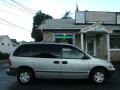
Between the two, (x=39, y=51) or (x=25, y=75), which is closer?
(x=25, y=75)

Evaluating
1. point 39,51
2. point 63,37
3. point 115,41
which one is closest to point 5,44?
point 63,37

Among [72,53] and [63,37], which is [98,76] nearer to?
[72,53]

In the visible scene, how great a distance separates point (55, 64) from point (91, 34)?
11.3 m

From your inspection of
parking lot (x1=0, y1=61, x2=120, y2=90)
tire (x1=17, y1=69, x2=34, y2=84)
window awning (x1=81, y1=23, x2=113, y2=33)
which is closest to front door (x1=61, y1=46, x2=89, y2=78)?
parking lot (x1=0, y1=61, x2=120, y2=90)

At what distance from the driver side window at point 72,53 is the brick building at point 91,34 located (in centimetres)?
893

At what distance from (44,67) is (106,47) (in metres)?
11.9

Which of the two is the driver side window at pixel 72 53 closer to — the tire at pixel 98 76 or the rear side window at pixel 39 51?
the rear side window at pixel 39 51

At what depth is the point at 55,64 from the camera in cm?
1166

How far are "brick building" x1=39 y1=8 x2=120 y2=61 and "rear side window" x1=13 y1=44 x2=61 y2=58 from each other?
9050mm

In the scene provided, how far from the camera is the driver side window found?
11.8 meters

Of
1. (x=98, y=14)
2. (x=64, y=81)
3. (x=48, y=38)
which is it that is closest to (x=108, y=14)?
(x=98, y=14)

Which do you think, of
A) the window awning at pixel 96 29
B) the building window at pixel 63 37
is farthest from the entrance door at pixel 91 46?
the window awning at pixel 96 29

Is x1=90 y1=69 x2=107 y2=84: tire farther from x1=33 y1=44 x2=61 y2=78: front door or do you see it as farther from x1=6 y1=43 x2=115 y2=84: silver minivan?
x1=33 y1=44 x2=61 y2=78: front door

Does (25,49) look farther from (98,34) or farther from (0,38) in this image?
(0,38)
